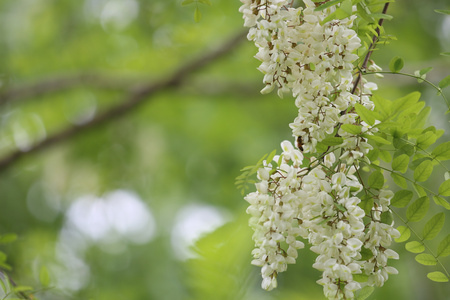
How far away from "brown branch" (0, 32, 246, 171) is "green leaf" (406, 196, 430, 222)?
1.91 meters

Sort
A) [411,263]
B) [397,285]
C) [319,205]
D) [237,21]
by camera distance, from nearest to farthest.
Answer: [319,205] < [411,263] < [397,285] < [237,21]

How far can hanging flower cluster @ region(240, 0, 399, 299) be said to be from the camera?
0.64 metres

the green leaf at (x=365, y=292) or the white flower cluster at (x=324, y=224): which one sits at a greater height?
the white flower cluster at (x=324, y=224)

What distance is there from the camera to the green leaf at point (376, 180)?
2.26ft

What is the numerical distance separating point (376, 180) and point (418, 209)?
103mm

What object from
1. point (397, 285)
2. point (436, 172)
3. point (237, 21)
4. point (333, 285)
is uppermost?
point (333, 285)

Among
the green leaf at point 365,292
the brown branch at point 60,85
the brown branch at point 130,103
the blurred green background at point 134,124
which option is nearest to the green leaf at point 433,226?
the green leaf at point 365,292

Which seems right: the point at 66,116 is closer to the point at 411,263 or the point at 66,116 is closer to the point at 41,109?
the point at 41,109

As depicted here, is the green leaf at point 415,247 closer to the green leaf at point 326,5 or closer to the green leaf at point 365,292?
the green leaf at point 365,292

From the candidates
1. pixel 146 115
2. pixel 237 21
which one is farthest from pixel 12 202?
pixel 237 21

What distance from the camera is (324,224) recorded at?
66 cm

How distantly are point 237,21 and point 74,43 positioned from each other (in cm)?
104

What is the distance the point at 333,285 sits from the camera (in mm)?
649

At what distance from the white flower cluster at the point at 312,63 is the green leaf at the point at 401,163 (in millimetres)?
73
